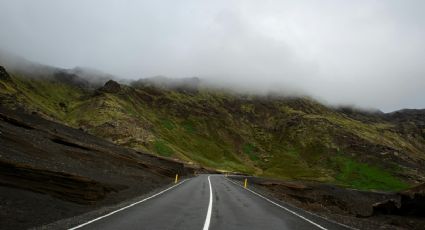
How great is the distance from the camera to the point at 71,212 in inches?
762

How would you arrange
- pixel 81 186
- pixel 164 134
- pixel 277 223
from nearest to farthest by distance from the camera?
pixel 277 223 → pixel 81 186 → pixel 164 134

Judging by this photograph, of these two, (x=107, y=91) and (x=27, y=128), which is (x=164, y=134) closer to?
(x=107, y=91)

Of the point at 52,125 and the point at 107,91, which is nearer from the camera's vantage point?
the point at 52,125

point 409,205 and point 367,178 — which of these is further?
point 367,178

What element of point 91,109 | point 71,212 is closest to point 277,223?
point 71,212

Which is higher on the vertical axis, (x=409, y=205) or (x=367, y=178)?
(x=409, y=205)

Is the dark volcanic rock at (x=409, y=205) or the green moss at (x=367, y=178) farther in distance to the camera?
the green moss at (x=367, y=178)

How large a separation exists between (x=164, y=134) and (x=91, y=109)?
3361cm

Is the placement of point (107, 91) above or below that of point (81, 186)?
above

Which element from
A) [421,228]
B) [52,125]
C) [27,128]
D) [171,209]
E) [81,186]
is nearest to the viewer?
[171,209]

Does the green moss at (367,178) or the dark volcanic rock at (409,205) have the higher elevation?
the dark volcanic rock at (409,205)

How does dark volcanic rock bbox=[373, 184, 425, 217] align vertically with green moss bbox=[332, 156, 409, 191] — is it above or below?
above

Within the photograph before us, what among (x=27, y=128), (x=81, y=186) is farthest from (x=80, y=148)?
(x=81, y=186)

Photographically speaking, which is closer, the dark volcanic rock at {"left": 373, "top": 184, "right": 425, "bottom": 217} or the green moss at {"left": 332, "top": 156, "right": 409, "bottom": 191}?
the dark volcanic rock at {"left": 373, "top": 184, "right": 425, "bottom": 217}
